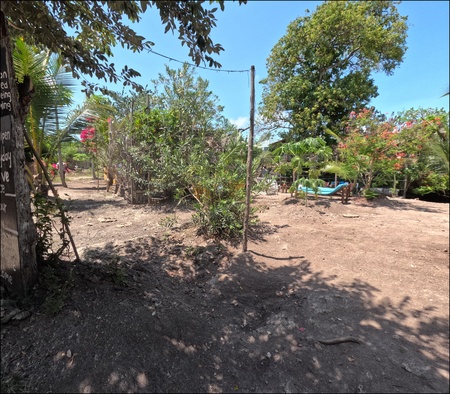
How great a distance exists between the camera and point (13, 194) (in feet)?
6.50

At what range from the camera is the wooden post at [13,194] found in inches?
77.3

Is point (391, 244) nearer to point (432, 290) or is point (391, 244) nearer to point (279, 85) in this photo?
point (432, 290)

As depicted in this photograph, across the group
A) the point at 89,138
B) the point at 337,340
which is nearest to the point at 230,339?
the point at 337,340

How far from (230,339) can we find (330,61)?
1411 centimetres

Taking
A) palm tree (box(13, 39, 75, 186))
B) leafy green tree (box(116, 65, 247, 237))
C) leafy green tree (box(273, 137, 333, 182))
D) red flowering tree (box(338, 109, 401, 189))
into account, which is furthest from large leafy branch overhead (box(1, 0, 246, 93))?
red flowering tree (box(338, 109, 401, 189))

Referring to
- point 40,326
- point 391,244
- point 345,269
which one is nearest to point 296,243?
point 345,269

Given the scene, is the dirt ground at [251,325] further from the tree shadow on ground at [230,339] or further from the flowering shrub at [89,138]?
the flowering shrub at [89,138]

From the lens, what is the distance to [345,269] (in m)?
2.93

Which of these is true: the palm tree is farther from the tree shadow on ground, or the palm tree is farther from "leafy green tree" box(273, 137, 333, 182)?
"leafy green tree" box(273, 137, 333, 182)

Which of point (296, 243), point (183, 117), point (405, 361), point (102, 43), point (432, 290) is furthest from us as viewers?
point (183, 117)

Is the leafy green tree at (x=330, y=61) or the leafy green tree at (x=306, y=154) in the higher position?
the leafy green tree at (x=330, y=61)

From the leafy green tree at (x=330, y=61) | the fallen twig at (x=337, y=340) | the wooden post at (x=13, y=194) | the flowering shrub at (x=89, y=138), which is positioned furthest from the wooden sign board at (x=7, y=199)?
the leafy green tree at (x=330, y=61)

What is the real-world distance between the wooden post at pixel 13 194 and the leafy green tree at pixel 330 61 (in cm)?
1113

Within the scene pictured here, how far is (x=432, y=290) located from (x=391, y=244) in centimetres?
137
